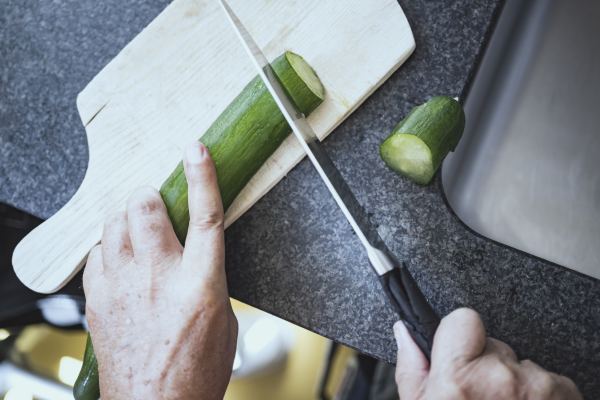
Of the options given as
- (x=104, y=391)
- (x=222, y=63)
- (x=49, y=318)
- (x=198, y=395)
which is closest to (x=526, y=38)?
(x=222, y=63)

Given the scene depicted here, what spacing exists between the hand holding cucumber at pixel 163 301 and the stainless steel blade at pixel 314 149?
0.64 ft

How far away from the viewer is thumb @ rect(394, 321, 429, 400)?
1029mm

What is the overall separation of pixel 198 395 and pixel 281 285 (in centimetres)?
29

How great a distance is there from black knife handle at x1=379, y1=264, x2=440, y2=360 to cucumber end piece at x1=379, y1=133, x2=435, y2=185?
0.26 m

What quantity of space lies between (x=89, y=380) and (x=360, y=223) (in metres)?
0.68

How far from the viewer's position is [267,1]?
51.3 inches

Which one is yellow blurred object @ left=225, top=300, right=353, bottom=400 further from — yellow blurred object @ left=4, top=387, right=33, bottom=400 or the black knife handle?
the black knife handle

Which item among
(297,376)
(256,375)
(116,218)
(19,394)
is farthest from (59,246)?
(297,376)

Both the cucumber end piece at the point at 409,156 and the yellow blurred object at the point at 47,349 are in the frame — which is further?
the yellow blurred object at the point at 47,349

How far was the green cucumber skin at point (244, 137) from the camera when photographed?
1217 millimetres

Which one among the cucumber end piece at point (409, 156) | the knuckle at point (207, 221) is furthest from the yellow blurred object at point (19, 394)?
the cucumber end piece at point (409, 156)

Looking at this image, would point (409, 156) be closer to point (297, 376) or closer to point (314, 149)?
point (314, 149)

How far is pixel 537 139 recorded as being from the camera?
1557 millimetres

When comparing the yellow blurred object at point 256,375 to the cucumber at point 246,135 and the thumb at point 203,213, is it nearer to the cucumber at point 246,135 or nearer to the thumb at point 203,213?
the cucumber at point 246,135
